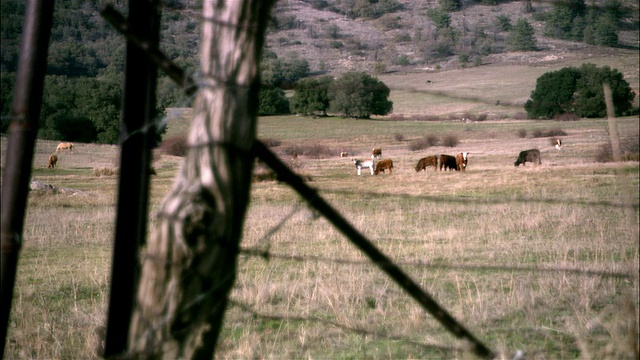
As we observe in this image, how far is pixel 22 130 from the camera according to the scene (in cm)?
248

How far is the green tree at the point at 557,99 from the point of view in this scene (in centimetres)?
664

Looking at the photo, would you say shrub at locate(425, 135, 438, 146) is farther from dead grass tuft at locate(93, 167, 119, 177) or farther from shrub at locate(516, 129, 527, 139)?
dead grass tuft at locate(93, 167, 119, 177)

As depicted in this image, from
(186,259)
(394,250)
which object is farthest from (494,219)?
(186,259)

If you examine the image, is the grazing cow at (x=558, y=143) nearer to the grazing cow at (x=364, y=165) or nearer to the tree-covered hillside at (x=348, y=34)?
the grazing cow at (x=364, y=165)

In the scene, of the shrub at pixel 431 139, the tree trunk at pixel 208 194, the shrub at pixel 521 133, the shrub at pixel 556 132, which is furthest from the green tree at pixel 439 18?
the shrub at pixel 431 139

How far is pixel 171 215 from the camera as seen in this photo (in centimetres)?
176

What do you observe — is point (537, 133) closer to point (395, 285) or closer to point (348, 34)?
point (348, 34)

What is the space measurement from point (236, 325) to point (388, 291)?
1408mm

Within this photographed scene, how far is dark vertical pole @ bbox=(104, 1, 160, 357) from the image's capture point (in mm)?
2137

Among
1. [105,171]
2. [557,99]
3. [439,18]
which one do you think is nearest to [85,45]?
[439,18]

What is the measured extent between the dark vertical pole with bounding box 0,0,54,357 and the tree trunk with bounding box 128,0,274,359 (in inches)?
36.4

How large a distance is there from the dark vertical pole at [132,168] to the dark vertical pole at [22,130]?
Result: 53 centimetres

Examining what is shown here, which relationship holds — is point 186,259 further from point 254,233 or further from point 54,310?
point 254,233

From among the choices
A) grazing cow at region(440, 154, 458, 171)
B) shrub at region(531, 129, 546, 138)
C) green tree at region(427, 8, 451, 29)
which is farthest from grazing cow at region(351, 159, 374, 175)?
green tree at region(427, 8, 451, 29)
